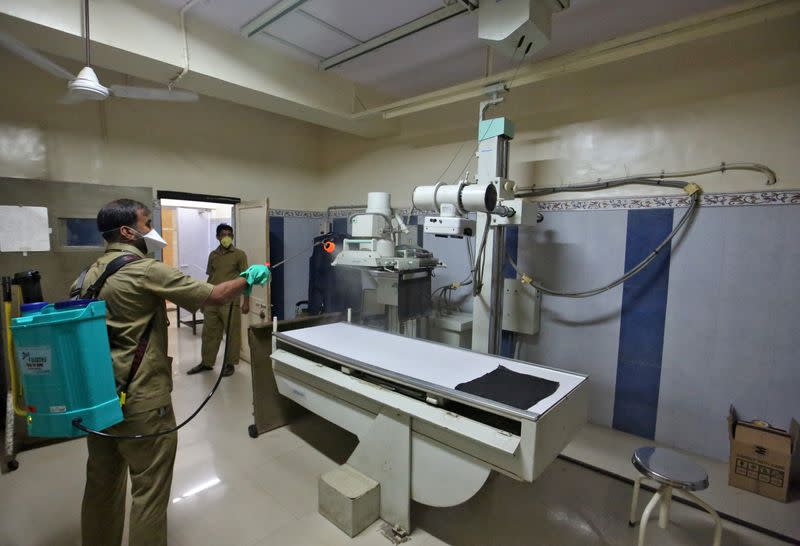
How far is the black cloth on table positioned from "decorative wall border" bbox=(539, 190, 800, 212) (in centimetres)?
168

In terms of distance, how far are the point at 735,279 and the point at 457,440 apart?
85.8 inches

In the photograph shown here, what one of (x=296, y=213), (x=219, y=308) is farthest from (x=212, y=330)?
(x=296, y=213)

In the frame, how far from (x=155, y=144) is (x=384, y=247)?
2.82 meters

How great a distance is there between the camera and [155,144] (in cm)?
392

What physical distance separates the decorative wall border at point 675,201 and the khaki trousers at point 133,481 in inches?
118

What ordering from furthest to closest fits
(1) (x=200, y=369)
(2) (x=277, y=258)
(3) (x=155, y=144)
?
(2) (x=277, y=258), (1) (x=200, y=369), (3) (x=155, y=144)

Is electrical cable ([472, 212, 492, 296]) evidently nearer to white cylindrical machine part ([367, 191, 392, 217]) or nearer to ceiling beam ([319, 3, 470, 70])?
white cylindrical machine part ([367, 191, 392, 217])

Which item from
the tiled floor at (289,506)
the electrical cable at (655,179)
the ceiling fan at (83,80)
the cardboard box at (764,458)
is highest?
the ceiling fan at (83,80)

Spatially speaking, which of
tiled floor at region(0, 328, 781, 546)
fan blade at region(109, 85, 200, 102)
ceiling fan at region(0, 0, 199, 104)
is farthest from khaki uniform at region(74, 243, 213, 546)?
fan blade at region(109, 85, 200, 102)

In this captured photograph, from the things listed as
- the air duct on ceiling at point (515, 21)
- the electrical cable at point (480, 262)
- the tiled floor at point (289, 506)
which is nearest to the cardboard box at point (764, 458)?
the tiled floor at point (289, 506)

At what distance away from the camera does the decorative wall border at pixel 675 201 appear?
236 centimetres

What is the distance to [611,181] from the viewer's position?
2.91 metres

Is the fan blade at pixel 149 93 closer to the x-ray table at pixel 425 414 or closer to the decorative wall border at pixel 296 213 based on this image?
the x-ray table at pixel 425 414

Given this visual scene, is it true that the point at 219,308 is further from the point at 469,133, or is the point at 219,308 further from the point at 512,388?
the point at 512,388
